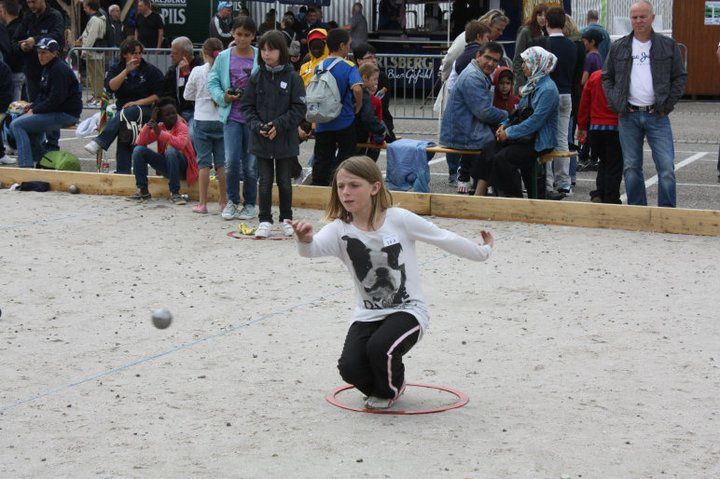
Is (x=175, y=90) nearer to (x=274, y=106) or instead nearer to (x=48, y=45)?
(x=48, y=45)

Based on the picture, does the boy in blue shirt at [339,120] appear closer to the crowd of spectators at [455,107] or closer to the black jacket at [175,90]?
the crowd of spectators at [455,107]

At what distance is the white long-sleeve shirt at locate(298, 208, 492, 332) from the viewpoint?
6.08m

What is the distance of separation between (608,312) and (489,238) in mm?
2228

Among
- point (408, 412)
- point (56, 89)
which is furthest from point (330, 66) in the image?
point (408, 412)

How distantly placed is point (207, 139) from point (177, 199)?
1017mm

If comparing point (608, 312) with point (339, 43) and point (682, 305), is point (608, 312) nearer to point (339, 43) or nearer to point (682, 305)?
point (682, 305)

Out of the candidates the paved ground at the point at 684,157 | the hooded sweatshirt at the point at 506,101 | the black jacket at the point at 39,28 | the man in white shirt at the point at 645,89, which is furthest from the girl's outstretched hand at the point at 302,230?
the black jacket at the point at 39,28

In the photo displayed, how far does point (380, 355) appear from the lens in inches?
233

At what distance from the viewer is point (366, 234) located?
611cm

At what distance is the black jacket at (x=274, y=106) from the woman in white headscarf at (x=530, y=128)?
2235mm

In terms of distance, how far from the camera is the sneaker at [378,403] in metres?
6.01

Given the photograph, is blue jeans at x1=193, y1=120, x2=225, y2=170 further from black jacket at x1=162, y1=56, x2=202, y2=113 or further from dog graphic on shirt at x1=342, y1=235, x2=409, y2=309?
dog graphic on shirt at x1=342, y1=235, x2=409, y2=309

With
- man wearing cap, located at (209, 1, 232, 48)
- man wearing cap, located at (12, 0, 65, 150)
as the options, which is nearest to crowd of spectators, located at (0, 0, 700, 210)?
man wearing cap, located at (12, 0, 65, 150)

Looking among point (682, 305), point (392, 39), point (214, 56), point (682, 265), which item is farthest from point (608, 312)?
point (392, 39)
